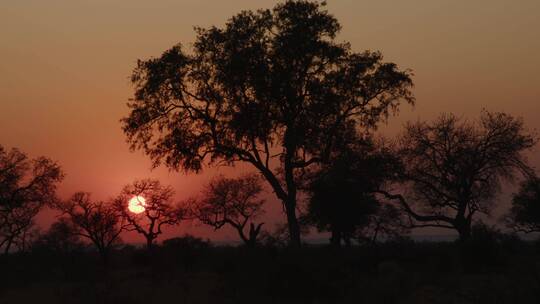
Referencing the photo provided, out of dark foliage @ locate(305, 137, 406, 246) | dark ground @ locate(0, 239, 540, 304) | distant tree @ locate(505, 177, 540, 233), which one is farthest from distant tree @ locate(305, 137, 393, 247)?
distant tree @ locate(505, 177, 540, 233)

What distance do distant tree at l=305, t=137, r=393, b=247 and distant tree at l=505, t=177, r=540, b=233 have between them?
68.5ft

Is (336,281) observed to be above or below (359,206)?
below

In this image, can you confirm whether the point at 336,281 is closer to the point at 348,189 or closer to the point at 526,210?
the point at 348,189

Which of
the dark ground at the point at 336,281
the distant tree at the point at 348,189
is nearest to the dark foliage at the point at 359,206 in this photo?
the distant tree at the point at 348,189

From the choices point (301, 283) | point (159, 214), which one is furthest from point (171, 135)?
point (159, 214)

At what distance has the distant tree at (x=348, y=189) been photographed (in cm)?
3319

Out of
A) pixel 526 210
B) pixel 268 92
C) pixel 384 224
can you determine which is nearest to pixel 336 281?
pixel 268 92

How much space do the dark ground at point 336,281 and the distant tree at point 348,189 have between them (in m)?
5.30

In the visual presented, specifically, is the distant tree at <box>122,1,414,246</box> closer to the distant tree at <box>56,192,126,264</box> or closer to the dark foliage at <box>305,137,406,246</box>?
the dark foliage at <box>305,137,406,246</box>

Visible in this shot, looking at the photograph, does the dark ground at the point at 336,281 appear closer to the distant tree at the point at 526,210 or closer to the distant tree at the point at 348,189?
the distant tree at the point at 348,189

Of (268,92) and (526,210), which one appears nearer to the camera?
(268,92)

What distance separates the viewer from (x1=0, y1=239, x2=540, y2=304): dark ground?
62.3ft

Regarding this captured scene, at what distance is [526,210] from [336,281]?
45.9 metres

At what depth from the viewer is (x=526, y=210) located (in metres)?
60.7
